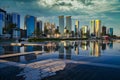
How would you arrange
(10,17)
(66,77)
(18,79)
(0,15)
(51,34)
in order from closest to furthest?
(18,79)
(66,77)
(0,15)
(51,34)
(10,17)

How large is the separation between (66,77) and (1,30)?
11558 centimetres

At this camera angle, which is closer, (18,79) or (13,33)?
(18,79)

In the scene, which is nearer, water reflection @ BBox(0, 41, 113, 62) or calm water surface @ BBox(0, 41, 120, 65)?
calm water surface @ BBox(0, 41, 120, 65)

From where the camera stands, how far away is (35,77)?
9.42 meters

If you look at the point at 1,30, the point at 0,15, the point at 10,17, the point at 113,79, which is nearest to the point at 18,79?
the point at 113,79

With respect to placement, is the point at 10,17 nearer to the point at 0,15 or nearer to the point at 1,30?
the point at 0,15

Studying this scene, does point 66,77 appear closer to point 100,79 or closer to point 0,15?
point 100,79

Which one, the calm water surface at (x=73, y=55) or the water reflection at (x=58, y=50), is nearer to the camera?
the calm water surface at (x=73, y=55)

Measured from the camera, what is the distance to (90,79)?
9.27 meters

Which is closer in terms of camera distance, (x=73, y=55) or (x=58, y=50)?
(x=73, y=55)

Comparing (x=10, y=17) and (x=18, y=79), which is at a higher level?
(x=10, y=17)

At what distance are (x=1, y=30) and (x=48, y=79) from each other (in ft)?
380

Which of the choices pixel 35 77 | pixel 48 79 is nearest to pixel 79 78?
pixel 48 79

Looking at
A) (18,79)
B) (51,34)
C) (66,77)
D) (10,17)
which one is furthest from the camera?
(10,17)
